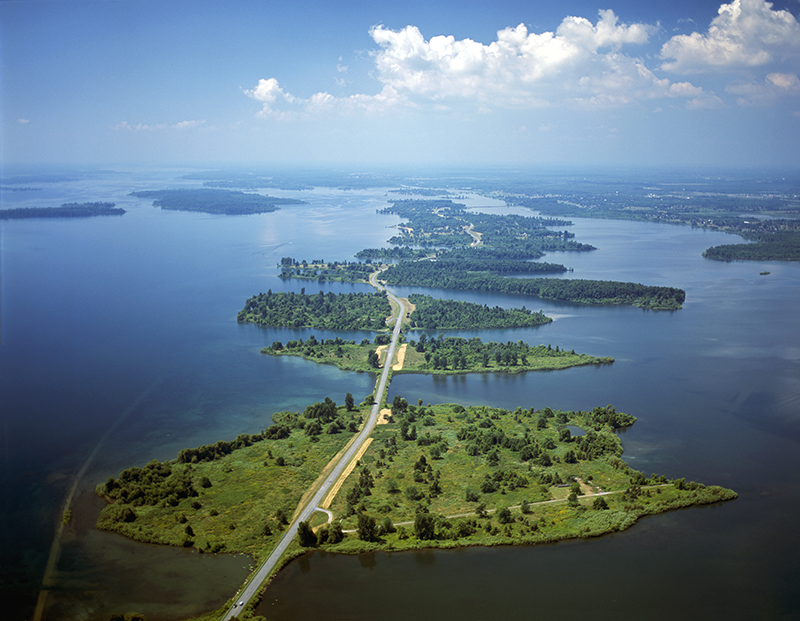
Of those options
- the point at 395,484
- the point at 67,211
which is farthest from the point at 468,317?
the point at 67,211

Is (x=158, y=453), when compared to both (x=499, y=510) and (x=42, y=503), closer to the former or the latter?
(x=42, y=503)

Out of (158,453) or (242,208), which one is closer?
(158,453)

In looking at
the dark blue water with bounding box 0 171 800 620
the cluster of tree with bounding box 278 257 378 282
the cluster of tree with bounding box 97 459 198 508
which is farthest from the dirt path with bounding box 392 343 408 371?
the cluster of tree with bounding box 278 257 378 282

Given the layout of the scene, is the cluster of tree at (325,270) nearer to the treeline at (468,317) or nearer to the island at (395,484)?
the treeline at (468,317)

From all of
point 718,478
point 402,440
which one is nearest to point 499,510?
point 402,440

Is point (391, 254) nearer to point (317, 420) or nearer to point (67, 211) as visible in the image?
point (317, 420)

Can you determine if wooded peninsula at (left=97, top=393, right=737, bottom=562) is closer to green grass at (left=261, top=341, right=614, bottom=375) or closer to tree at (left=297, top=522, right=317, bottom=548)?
tree at (left=297, top=522, right=317, bottom=548)

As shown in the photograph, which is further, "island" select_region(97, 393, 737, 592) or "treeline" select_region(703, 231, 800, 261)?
"treeline" select_region(703, 231, 800, 261)

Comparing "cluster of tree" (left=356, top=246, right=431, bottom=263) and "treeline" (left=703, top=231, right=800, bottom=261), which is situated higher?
"treeline" (left=703, top=231, right=800, bottom=261)
